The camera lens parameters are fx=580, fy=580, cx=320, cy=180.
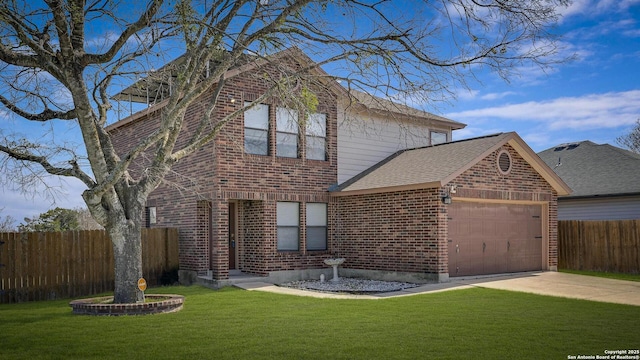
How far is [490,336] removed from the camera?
858cm

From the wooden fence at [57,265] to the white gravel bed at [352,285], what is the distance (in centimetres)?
471

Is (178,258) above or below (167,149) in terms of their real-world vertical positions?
below

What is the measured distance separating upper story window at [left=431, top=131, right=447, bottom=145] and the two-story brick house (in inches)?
84.4

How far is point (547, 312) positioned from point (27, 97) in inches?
473

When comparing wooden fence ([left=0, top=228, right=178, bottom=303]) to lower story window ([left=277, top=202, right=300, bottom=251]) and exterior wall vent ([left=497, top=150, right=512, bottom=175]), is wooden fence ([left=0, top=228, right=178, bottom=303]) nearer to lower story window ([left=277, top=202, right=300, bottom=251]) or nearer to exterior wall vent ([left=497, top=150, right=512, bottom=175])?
lower story window ([left=277, top=202, right=300, bottom=251])

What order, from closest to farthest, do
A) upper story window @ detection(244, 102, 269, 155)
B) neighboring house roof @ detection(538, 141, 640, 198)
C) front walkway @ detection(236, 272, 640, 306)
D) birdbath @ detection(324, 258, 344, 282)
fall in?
front walkway @ detection(236, 272, 640, 306), birdbath @ detection(324, 258, 344, 282), upper story window @ detection(244, 102, 269, 155), neighboring house roof @ detection(538, 141, 640, 198)

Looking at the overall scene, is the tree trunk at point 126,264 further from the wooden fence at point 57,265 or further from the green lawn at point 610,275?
the green lawn at point 610,275

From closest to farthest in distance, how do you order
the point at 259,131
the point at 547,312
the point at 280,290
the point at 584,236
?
the point at 547,312
the point at 280,290
the point at 259,131
the point at 584,236

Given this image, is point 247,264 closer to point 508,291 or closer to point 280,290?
point 280,290

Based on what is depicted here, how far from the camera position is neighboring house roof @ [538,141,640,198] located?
22.8 meters

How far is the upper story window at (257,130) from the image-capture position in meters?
17.4

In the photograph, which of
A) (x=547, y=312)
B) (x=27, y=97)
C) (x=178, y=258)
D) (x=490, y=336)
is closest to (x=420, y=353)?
(x=490, y=336)

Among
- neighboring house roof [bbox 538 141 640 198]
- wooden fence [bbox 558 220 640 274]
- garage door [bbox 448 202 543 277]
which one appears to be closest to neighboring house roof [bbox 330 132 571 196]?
garage door [bbox 448 202 543 277]

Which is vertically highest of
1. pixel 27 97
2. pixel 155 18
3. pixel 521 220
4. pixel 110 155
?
pixel 155 18
